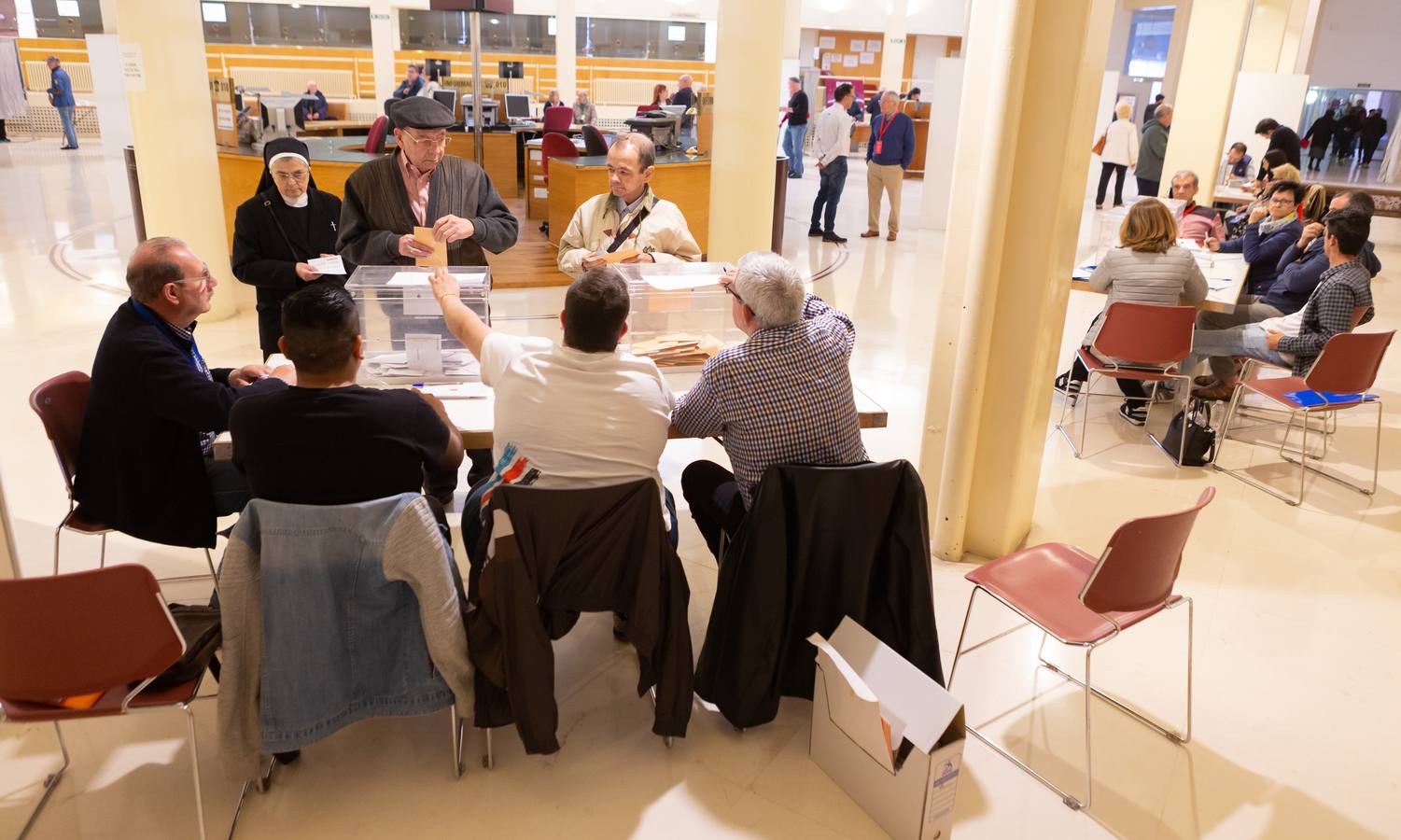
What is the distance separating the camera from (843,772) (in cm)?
263

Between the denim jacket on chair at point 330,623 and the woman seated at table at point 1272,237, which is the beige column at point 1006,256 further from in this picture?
the woman seated at table at point 1272,237

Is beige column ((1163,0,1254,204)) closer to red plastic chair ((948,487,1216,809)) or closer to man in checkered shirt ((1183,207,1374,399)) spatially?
man in checkered shirt ((1183,207,1374,399))

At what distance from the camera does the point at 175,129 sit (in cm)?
627

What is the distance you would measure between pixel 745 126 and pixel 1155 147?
7139mm

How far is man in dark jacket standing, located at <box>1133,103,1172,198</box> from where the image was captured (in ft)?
39.7

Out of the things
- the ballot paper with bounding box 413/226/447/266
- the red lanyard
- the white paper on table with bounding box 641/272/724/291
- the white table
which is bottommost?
the white table

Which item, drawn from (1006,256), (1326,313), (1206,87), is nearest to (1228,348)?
(1326,313)

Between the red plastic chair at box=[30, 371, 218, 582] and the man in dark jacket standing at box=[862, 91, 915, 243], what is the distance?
8.80 m

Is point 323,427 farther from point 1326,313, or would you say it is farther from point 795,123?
point 795,123

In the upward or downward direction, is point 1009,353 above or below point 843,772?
above

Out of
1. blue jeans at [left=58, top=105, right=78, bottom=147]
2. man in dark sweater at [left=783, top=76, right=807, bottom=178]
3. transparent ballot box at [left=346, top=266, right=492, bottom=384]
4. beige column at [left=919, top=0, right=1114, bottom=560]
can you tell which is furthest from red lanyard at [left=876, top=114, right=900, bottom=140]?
blue jeans at [left=58, top=105, right=78, bottom=147]

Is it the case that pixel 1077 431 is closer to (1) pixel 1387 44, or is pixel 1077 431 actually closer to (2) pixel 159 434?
(2) pixel 159 434

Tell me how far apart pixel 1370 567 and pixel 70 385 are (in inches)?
189

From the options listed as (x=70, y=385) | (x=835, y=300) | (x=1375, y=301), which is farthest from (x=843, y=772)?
(x=1375, y=301)
